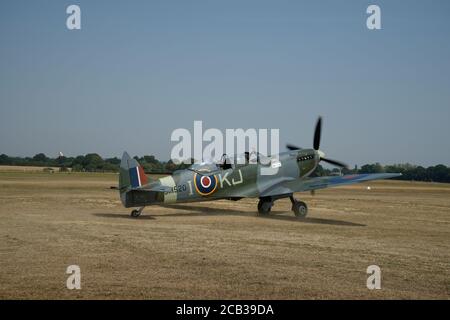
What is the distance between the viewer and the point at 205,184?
18.6 meters

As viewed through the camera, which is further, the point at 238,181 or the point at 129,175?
the point at 238,181

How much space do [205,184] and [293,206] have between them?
394cm

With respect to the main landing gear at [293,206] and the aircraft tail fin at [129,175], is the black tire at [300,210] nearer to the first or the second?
the main landing gear at [293,206]

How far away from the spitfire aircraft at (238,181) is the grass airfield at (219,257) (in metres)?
0.95

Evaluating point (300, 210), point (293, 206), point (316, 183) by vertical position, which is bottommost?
point (300, 210)

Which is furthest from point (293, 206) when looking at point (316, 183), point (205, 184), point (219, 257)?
point (219, 257)

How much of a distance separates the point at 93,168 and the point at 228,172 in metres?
113

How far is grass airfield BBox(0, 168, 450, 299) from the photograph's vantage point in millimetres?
7676

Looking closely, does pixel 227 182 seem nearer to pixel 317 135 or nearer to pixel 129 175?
pixel 129 175

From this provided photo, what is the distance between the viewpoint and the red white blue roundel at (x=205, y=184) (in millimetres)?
18406

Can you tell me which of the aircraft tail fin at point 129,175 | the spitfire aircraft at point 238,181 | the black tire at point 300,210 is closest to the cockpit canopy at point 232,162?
the spitfire aircraft at point 238,181

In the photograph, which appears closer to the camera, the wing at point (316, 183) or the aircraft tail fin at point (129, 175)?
the aircraft tail fin at point (129, 175)

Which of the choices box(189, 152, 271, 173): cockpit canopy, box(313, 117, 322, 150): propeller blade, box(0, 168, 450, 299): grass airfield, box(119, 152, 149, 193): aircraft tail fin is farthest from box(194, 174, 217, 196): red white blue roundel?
box(313, 117, 322, 150): propeller blade

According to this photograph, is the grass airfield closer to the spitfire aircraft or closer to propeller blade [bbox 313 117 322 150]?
the spitfire aircraft
